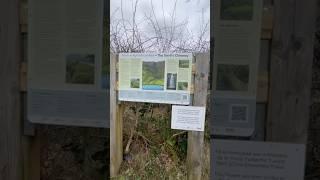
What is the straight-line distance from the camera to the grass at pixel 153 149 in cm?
284

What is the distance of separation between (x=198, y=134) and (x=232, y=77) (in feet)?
4.77

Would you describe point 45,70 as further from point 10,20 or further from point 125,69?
point 125,69

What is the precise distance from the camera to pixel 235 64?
4.56ft

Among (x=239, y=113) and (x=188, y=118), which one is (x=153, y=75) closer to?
(x=188, y=118)

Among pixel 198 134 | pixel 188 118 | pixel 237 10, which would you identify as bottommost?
pixel 198 134

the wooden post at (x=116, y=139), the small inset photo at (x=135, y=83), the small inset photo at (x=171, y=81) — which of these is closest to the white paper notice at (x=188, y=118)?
the small inset photo at (x=171, y=81)

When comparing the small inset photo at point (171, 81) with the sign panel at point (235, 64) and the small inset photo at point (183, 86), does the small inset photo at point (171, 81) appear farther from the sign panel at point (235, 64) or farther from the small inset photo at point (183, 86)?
the sign panel at point (235, 64)

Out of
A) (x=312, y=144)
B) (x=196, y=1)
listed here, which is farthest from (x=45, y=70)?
(x=312, y=144)

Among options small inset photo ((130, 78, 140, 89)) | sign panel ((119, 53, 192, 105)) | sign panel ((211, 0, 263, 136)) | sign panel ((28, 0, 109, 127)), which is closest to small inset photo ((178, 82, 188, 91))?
sign panel ((119, 53, 192, 105))

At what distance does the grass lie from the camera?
2.84 meters

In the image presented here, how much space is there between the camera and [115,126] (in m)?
2.87

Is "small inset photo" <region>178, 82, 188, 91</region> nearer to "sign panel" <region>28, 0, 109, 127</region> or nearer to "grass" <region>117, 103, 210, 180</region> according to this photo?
"grass" <region>117, 103, 210, 180</region>

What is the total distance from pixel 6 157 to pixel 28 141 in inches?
4.3

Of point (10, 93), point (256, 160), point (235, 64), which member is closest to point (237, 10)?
point (235, 64)
